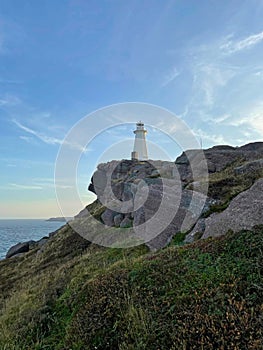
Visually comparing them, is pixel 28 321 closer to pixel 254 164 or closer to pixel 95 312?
pixel 95 312

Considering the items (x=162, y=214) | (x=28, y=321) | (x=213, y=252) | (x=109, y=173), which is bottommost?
(x=28, y=321)

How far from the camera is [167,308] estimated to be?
542 centimetres

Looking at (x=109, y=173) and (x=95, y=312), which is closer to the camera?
(x=95, y=312)

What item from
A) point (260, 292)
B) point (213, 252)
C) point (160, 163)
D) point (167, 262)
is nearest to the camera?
point (260, 292)

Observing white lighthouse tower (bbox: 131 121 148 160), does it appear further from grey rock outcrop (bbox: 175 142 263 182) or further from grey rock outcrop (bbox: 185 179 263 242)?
grey rock outcrop (bbox: 185 179 263 242)

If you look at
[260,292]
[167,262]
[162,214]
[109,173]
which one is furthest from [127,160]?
[260,292]

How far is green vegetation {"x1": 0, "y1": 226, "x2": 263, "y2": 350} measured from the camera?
4.48m

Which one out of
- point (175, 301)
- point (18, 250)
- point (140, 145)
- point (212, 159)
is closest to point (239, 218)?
point (175, 301)

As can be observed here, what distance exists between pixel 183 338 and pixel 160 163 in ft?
103

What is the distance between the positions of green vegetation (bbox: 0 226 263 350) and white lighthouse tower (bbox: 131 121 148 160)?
34.5m

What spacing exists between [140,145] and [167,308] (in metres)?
39.0

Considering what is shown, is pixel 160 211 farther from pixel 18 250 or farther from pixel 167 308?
pixel 18 250

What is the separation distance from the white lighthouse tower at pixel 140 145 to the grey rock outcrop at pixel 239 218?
3202cm

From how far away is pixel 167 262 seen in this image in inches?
298
